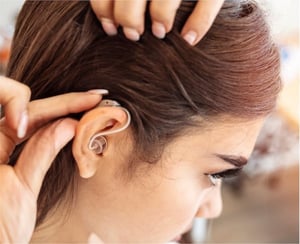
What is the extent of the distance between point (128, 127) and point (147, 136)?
3 centimetres

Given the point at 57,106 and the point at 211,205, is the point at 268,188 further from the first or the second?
the point at 57,106

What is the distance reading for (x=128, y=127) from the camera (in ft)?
2.46

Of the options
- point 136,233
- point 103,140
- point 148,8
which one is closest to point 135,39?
point 148,8

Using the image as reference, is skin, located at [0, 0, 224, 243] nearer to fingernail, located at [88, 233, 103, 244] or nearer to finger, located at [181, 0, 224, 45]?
finger, located at [181, 0, 224, 45]

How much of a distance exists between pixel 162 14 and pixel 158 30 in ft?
0.09

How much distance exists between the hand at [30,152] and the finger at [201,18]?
150mm

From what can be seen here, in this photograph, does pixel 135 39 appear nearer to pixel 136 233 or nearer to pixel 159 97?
pixel 159 97

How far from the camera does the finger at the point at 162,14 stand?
25.7 inches

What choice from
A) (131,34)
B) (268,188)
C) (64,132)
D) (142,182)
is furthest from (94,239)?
(268,188)

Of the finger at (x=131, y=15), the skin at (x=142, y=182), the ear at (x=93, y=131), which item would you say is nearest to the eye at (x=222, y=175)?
the skin at (x=142, y=182)

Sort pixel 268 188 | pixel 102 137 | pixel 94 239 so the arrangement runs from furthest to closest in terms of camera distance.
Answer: pixel 268 188 → pixel 94 239 → pixel 102 137

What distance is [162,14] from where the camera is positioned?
0.66m

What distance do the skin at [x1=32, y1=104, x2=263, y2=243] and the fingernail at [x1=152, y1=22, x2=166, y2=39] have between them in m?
0.11

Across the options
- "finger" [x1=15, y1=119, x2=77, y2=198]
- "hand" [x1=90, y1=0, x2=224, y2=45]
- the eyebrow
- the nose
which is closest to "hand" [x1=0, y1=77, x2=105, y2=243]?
"finger" [x1=15, y1=119, x2=77, y2=198]
